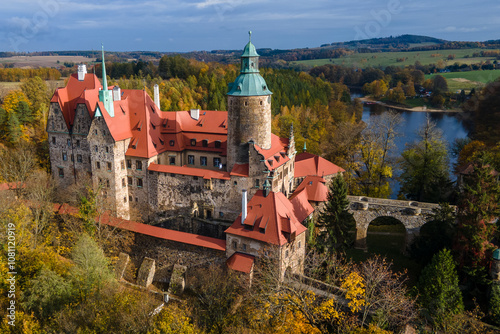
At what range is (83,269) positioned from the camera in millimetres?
27750

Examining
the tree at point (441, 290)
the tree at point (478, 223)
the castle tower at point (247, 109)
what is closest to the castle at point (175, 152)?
the castle tower at point (247, 109)

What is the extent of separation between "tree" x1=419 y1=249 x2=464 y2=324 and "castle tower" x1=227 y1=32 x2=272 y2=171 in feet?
59.4

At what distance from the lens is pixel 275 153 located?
39.5 m

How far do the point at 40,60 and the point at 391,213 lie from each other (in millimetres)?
93442

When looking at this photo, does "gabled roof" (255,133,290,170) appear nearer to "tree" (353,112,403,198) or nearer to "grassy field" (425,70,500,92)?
"tree" (353,112,403,198)

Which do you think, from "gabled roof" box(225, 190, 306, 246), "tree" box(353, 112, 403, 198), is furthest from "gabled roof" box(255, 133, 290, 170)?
"tree" box(353, 112, 403, 198)

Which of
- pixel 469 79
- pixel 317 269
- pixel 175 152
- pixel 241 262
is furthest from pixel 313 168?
pixel 241 262

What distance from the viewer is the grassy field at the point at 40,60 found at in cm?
8500

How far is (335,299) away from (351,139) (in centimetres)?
3340

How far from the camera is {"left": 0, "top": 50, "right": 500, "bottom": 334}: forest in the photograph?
23.5 metres

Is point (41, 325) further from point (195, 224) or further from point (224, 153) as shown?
point (224, 153)

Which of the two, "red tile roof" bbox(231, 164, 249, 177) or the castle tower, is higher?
the castle tower

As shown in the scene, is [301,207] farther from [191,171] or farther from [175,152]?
[175,152]

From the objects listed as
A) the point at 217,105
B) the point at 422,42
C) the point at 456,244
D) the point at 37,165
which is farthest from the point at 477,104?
the point at 422,42
